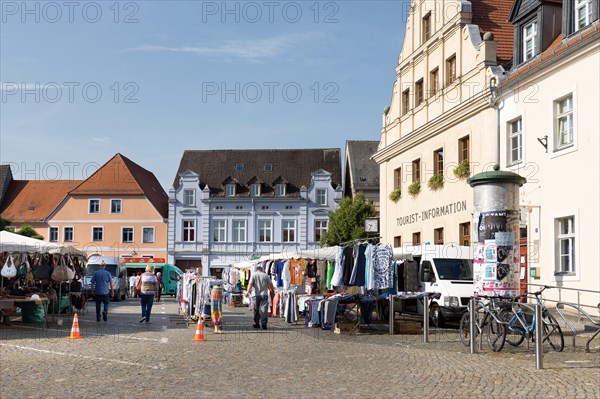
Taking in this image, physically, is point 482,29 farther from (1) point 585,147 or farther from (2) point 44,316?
(2) point 44,316

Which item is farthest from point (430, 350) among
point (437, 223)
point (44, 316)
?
point (437, 223)

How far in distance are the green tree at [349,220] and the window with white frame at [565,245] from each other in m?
25.5

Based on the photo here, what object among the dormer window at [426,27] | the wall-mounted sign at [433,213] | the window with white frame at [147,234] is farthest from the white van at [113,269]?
the dormer window at [426,27]

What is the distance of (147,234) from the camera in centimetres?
6656

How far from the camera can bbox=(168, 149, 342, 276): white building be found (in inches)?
2564

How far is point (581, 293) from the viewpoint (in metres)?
20.2

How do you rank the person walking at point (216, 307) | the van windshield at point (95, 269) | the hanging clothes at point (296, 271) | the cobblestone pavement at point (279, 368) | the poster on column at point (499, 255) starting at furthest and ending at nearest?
the van windshield at point (95, 269) < the hanging clothes at point (296, 271) < the person walking at point (216, 307) < the poster on column at point (499, 255) < the cobblestone pavement at point (279, 368)

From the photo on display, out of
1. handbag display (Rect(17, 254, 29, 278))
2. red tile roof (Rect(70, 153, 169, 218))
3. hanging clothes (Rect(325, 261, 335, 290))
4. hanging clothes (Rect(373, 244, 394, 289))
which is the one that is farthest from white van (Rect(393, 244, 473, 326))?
red tile roof (Rect(70, 153, 169, 218))

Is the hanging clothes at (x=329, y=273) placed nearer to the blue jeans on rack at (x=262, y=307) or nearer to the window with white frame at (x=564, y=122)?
the blue jeans on rack at (x=262, y=307)

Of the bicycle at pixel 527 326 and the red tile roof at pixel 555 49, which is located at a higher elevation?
the red tile roof at pixel 555 49

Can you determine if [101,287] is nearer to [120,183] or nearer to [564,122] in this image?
[564,122]

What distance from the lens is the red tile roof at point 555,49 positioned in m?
20.0

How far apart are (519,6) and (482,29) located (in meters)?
3.44

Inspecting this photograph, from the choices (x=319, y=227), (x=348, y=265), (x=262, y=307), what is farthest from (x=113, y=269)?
(x=348, y=265)
